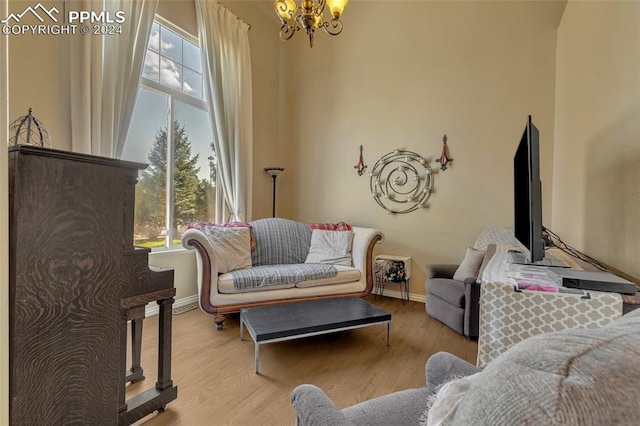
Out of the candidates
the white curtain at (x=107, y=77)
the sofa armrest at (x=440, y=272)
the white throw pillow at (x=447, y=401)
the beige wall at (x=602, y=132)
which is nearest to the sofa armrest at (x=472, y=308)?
the sofa armrest at (x=440, y=272)

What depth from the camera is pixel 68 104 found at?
96.8 inches

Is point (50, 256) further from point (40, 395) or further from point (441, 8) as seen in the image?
point (441, 8)

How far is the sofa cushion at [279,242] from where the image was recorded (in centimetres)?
355

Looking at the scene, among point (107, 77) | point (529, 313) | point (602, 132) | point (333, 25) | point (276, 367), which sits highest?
point (333, 25)

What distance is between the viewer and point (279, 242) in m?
3.65

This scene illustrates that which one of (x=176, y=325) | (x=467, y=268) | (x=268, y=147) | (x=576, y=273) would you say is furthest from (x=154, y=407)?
(x=268, y=147)

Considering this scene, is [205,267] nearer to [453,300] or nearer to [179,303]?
[179,303]

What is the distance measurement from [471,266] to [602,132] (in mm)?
1421

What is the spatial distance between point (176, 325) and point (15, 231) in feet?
6.89

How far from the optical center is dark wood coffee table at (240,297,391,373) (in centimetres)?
211

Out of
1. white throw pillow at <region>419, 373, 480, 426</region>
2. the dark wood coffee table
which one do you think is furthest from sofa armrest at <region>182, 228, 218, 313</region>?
white throw pillow at <region>419, 373, 480, 426</region>

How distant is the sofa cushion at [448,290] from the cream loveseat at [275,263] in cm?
63

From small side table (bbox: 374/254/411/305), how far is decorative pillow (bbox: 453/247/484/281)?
28.1 inches

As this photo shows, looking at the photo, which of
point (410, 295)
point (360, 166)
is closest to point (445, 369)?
point (410, 295)
